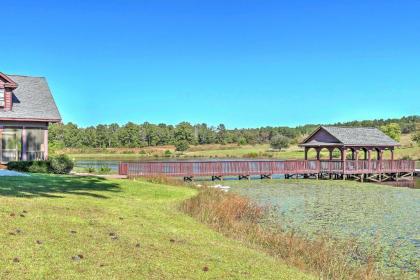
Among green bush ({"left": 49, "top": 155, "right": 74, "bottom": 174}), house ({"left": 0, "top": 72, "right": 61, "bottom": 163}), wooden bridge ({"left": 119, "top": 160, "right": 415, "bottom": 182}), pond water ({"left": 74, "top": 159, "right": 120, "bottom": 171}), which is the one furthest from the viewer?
pond water ({"left": 74, "top": 159, "right": 120, "bottom": 171})

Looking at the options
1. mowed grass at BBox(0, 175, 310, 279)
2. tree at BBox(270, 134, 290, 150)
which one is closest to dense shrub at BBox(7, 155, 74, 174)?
mowed grass at BBox(0, 175, 310, 279)

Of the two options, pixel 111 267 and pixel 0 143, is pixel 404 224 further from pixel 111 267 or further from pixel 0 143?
pixel 0 143

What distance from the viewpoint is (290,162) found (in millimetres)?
39250

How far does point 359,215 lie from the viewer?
18.8 meters

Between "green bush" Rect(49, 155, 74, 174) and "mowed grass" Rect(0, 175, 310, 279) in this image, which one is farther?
"green bush" Rect(49, 155, 74, 174)

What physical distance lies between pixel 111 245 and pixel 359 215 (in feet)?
42.2

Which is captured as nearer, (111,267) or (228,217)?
(111,267)

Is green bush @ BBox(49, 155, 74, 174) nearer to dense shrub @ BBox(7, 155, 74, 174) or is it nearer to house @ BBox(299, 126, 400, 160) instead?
dense shrub @ BBox(7, 155, 74, 174)

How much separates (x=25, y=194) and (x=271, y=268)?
8.46 m

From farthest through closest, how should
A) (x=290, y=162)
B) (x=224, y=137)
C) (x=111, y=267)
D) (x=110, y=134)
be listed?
(x=224, y=137), (x=110, y=134), (x=290, y=162), (x=111, y=267)

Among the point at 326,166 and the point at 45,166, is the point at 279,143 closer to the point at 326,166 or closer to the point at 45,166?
the point at 326,166

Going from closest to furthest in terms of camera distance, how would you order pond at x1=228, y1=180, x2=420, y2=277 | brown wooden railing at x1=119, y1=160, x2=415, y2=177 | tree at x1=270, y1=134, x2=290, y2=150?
pond at x1=228, y1=180, x2=420, y2=277
brown wooden railing at x1=119, y1=160, x2=415, y2=177
tree at x1=270, y1=134, x2=290, y2=150

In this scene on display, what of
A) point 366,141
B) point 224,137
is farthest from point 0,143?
point 224,137

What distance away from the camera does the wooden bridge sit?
33312 millimetres
